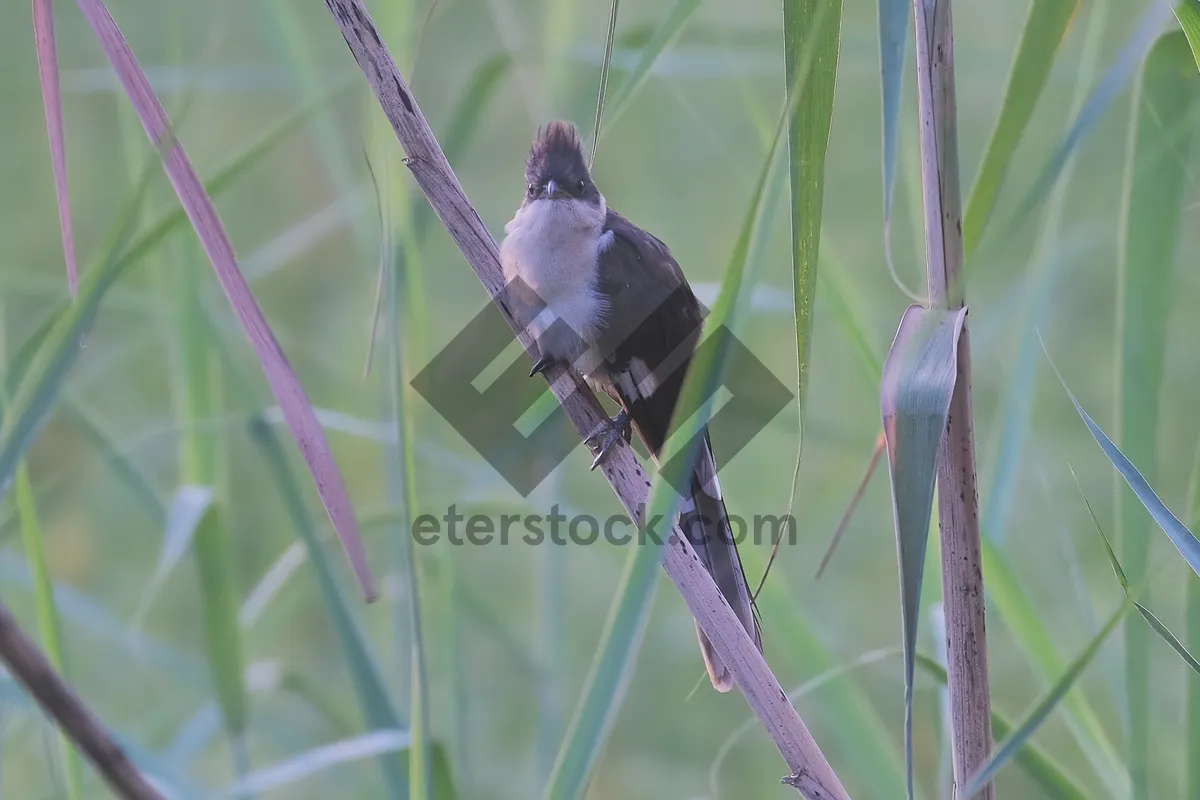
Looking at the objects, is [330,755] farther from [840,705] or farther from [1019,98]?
[1019,98]

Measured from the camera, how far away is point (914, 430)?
66 centimetres

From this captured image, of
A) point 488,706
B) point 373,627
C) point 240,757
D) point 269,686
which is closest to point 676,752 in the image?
point 488,706

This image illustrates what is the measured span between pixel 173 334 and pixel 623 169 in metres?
2.49

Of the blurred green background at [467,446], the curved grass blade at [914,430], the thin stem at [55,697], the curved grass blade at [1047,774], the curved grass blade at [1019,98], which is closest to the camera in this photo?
the thin stem at [55,697]

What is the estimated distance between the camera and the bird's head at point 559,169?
1659 millimetres

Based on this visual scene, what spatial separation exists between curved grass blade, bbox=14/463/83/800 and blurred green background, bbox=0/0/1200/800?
103 millimetres

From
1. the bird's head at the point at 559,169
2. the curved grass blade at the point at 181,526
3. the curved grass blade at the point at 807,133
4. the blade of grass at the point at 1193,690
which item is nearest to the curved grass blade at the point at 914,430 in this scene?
the curved grass blade at the point at 807,133

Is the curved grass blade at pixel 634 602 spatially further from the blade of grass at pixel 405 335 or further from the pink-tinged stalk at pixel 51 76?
the pink-tinged stalk at pixel 51 76

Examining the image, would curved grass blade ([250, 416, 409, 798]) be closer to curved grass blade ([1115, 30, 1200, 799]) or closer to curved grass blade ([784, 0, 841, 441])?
curved grass blade ([784, 0, 841, 441])

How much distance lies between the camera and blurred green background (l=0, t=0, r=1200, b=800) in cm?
119

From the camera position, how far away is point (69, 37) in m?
3.50

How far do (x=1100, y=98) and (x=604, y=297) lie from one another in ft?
2.85

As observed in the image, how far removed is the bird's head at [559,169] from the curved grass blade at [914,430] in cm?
101

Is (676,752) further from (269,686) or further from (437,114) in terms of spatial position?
(437,114)
